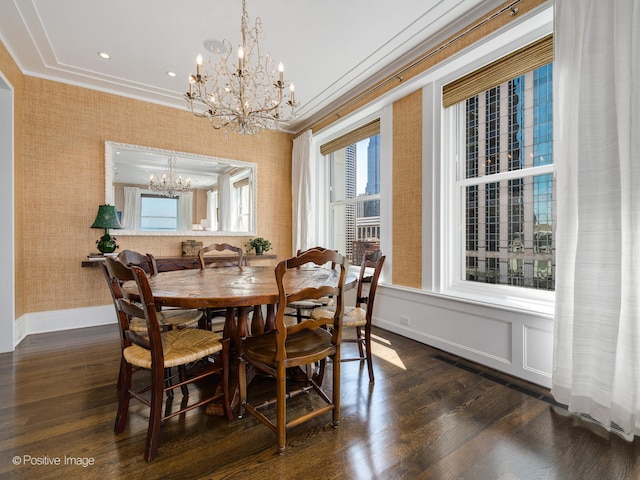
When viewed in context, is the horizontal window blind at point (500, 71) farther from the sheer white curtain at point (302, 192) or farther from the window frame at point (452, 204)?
the sheer white curtain at point (302, 192)

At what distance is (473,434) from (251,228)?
151 inches

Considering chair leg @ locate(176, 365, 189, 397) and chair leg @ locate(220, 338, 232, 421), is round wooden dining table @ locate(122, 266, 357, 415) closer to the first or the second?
chair leg @ locate(220, 338, 232, 421)

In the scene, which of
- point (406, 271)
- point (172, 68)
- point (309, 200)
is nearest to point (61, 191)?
point (172, 68)

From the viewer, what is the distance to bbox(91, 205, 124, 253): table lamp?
3.49 meters

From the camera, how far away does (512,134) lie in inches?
103

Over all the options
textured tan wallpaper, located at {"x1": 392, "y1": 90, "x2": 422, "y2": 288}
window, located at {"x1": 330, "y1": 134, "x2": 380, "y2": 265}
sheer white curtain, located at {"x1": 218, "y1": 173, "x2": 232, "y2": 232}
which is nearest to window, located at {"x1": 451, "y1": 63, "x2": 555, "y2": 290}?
textured tan wallpaper, located at {"x1": 392, "y1": 90, "x2": 422, "y2": 288}

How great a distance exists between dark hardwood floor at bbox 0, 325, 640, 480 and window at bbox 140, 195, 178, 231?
2.11 metres

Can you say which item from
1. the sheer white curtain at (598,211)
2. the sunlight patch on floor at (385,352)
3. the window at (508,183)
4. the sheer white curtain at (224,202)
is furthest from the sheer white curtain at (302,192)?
the sheer white curtain at (598,211)

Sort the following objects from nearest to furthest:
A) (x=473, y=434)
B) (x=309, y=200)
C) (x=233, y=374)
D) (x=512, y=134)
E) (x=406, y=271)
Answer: (x=473, y=434)
(x=233, y=374)
(x=512, y=134)
(x=406, y=271)
(x=309, y=200)

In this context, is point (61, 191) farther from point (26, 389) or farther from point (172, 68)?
point (26, 389)

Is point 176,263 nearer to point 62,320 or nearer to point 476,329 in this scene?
point 62,320

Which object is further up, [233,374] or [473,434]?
[233,374]

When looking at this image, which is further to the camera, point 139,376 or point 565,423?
point 139,376

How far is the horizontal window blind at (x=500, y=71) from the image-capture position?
2.29 meters
